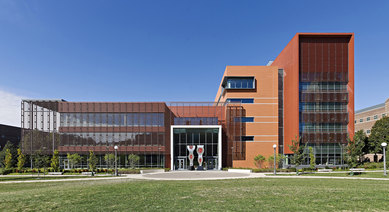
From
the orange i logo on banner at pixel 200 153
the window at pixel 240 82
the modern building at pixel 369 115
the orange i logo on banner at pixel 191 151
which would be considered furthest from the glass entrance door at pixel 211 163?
the modern building at pixel 369 115

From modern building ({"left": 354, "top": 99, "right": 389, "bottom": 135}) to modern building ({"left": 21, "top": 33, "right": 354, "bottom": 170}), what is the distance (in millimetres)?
44362

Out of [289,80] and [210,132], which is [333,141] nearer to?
[289,80]

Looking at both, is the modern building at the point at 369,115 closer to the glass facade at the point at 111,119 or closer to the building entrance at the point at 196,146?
the building entrance at the point at 196,146

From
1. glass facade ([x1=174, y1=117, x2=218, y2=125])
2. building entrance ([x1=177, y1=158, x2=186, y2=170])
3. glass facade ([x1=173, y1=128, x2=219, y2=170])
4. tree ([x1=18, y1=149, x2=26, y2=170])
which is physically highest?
glass facade ([x1=174, y1=117, x2=218, y2=125])

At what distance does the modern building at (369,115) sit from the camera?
77694 mm

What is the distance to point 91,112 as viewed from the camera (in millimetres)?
45812

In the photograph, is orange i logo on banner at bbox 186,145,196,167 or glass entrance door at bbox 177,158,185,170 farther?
glass entrance door at bbox 177,158,185,170

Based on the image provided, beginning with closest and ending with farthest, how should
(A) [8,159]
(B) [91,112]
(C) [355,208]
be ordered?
(C) [355,208] → (A) [8,159] → (B) [91,112]

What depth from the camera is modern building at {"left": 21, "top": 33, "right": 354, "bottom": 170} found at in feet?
147

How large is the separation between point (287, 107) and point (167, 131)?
82.5 feet

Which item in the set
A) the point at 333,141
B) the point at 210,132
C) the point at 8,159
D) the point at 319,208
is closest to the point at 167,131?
the point at 210,132

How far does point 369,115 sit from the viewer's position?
84875 mm

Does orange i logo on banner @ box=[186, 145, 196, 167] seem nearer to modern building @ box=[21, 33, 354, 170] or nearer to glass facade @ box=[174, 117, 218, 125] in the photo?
modern building @ box=[21, 33, 354, 170]

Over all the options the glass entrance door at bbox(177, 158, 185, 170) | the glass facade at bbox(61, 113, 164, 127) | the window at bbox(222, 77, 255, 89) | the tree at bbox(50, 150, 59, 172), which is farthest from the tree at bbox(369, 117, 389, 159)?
the tree at bbox(50, 150, 59, 172)
